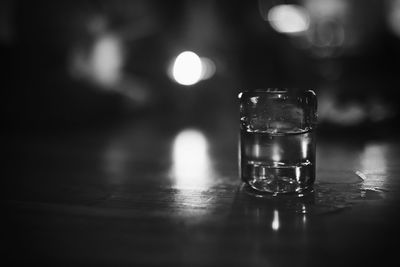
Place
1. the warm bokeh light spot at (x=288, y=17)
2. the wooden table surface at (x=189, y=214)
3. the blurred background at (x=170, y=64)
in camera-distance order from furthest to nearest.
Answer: the warm bokeh light spot at (x=288, y=17) < the blurred background at (x=170, y=64) < the wooden table surface at (x=189, y=214)

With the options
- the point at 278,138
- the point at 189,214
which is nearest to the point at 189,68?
the point at 278,138

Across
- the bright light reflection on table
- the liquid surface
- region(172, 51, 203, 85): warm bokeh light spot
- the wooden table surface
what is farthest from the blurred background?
the liquid surface

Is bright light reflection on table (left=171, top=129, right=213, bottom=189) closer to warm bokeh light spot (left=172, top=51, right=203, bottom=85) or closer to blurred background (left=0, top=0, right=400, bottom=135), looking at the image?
blurred background (left=0, top=0, right=400, bottom=135)

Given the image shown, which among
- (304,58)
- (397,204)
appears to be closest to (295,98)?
(397,204)

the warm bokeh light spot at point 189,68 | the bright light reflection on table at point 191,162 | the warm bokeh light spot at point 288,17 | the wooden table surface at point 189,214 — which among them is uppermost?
the warm bokeh light spot at point 288,17

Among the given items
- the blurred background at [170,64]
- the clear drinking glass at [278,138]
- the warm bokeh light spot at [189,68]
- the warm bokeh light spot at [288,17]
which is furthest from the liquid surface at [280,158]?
the warm bokeh light spot at [288,17]

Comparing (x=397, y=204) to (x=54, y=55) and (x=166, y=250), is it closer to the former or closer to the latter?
(x=166, y=250)

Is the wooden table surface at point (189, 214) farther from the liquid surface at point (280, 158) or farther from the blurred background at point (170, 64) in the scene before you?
the blurred background at point (170, 64)
